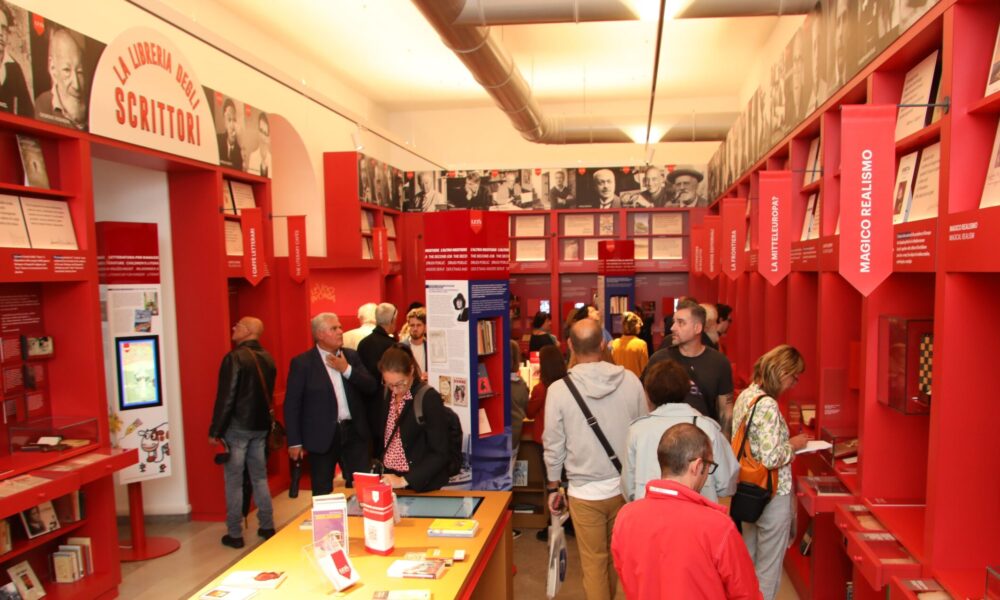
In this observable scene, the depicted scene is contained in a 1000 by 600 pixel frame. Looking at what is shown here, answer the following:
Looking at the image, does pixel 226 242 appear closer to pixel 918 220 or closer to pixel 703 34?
pixel 918 220

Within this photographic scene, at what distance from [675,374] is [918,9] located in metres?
1.76

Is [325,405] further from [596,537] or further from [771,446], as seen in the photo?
[771,446]

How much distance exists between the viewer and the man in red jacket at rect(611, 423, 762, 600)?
6.63ft

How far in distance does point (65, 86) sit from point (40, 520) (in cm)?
267

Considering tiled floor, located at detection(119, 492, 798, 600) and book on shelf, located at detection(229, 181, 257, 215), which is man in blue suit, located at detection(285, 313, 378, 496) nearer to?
tiled floor, located at detection(119, 492, 798, 600)

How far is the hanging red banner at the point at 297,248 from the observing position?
6688 mm

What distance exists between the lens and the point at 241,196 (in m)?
6.52

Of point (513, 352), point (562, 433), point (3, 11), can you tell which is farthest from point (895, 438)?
point (3, 11)

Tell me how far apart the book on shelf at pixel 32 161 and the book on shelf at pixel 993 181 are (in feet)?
16.1

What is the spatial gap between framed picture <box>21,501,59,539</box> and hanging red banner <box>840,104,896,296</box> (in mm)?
4459

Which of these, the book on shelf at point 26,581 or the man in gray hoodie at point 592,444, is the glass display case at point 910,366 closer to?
the man in gray hoodie at point 592,444

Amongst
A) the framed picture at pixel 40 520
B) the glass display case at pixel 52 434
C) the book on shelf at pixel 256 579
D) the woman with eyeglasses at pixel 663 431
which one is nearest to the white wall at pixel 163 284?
the glass display case at pixel 52 434

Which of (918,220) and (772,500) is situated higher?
(918,220)

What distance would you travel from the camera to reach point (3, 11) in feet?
12.5
